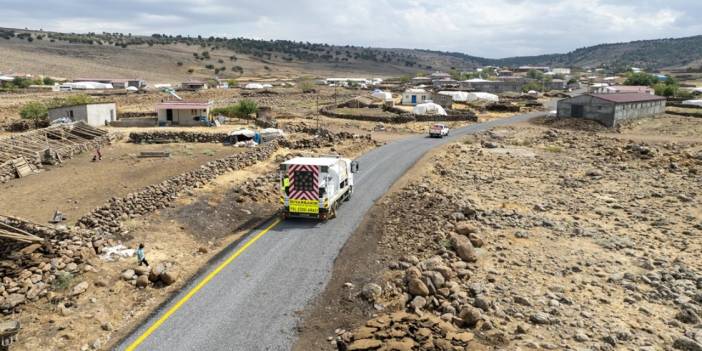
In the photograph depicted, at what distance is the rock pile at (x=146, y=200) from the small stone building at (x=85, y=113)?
27955 millimetres

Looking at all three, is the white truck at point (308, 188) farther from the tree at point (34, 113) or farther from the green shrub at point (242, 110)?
the tree at point (34, 113)

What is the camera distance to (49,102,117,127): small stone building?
5238 centimetres

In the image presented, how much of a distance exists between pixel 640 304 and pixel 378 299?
835cm

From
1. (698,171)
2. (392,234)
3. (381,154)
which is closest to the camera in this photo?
(392,234)

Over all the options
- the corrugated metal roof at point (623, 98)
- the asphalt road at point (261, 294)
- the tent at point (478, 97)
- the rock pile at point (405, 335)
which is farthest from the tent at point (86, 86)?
the rock pile at point (405, 335)

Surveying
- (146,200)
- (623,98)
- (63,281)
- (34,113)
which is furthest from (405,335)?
(623,98)

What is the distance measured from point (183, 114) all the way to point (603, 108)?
51.4 meters

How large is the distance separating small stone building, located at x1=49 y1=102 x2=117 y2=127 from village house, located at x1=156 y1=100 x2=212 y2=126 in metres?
5.77

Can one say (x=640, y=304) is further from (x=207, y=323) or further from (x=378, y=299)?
(x=207, y=323)

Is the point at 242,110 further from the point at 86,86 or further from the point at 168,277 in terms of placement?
the point at 86,86

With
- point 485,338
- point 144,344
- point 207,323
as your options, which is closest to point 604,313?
point 485,338

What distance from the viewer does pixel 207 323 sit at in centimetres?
1405

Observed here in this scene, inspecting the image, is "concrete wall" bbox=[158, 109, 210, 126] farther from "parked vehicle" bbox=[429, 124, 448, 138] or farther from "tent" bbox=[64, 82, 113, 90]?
"tent" bbox=[64, 82, 113, 90]

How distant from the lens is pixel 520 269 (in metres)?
18.0
